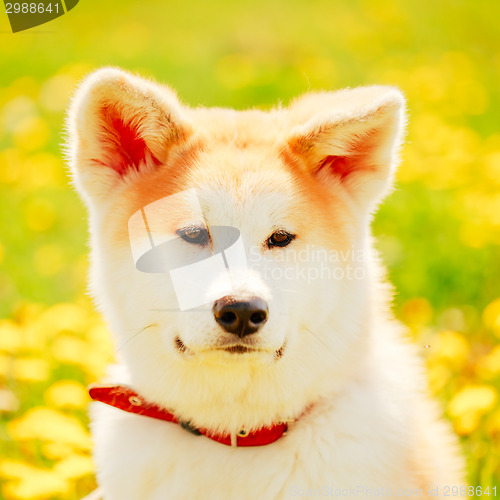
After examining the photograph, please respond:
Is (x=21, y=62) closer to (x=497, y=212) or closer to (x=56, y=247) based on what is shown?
(x=56, y=247)

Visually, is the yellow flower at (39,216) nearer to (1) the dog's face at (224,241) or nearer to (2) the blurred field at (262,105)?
(2) the blurred field at (262,105)

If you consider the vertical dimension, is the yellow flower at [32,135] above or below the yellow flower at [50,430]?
above

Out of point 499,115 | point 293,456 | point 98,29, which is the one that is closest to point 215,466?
point 293,456

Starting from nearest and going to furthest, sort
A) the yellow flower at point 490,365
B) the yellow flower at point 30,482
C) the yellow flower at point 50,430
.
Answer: the yellow flower at point 30,482 < the yellow flower at point 50,430 < the yellow flower at point 490,365

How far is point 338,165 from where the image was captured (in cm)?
278

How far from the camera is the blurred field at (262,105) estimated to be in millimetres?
3188

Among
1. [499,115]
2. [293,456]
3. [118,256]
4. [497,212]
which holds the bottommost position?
[499,115]

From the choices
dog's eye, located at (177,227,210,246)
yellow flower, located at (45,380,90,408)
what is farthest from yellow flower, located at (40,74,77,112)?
dog's eye, located at (177,227,210,246)

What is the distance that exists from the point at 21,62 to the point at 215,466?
23.0 ft

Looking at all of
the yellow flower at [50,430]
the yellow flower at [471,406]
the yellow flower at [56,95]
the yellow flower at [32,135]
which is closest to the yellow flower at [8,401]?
the yellow flower at [50,430]

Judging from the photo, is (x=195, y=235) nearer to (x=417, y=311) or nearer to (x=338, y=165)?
(x=338, y=165)

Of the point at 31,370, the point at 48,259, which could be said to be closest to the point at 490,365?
the point at 31,370

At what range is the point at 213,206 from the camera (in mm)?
2377

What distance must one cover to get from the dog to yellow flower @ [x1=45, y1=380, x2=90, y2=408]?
522 millimetres
